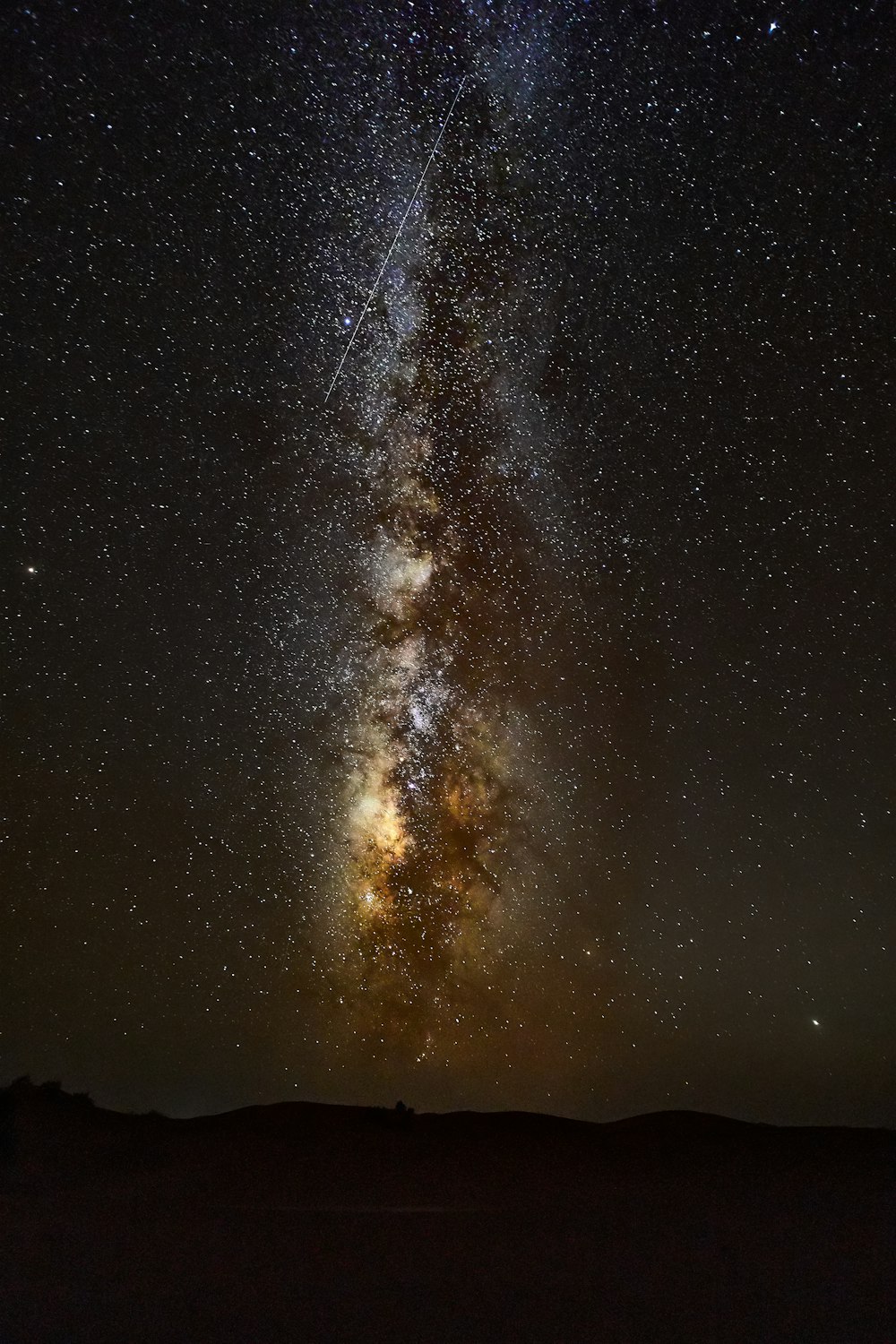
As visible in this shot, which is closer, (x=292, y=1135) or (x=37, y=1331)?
(x=37, y=1331)

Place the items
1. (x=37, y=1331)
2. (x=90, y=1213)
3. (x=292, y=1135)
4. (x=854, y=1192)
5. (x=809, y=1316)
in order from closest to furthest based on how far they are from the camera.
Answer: (x=37, y=1331) < (x=809, y=1316) < (x=90, y=1213) < (x=854, y=1192) < (x=292, y=1135)

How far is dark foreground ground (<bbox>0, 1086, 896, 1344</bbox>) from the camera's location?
5.85 metres

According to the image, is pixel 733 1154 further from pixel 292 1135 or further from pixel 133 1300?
pixel 133 1300

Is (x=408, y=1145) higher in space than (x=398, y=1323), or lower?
higher

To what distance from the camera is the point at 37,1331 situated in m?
5.31

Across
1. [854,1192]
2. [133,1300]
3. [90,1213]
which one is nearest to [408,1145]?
[854,1192]

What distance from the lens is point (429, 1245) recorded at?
8203 millimetres

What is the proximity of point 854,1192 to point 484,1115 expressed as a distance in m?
14.5

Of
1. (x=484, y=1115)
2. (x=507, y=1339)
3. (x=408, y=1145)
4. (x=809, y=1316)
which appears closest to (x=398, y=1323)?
(x=507, y=1339)

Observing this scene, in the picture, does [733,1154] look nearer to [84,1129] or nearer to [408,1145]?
[408,1145]

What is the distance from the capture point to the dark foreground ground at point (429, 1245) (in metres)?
5.85

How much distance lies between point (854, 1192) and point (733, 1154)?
653 cm

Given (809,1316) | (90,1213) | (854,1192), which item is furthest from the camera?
(854,1192)

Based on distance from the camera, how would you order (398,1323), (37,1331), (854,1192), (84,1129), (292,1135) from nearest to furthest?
(37,1331)
(398,1323)
(854,1192)
(84,1129)
(292,1135)
